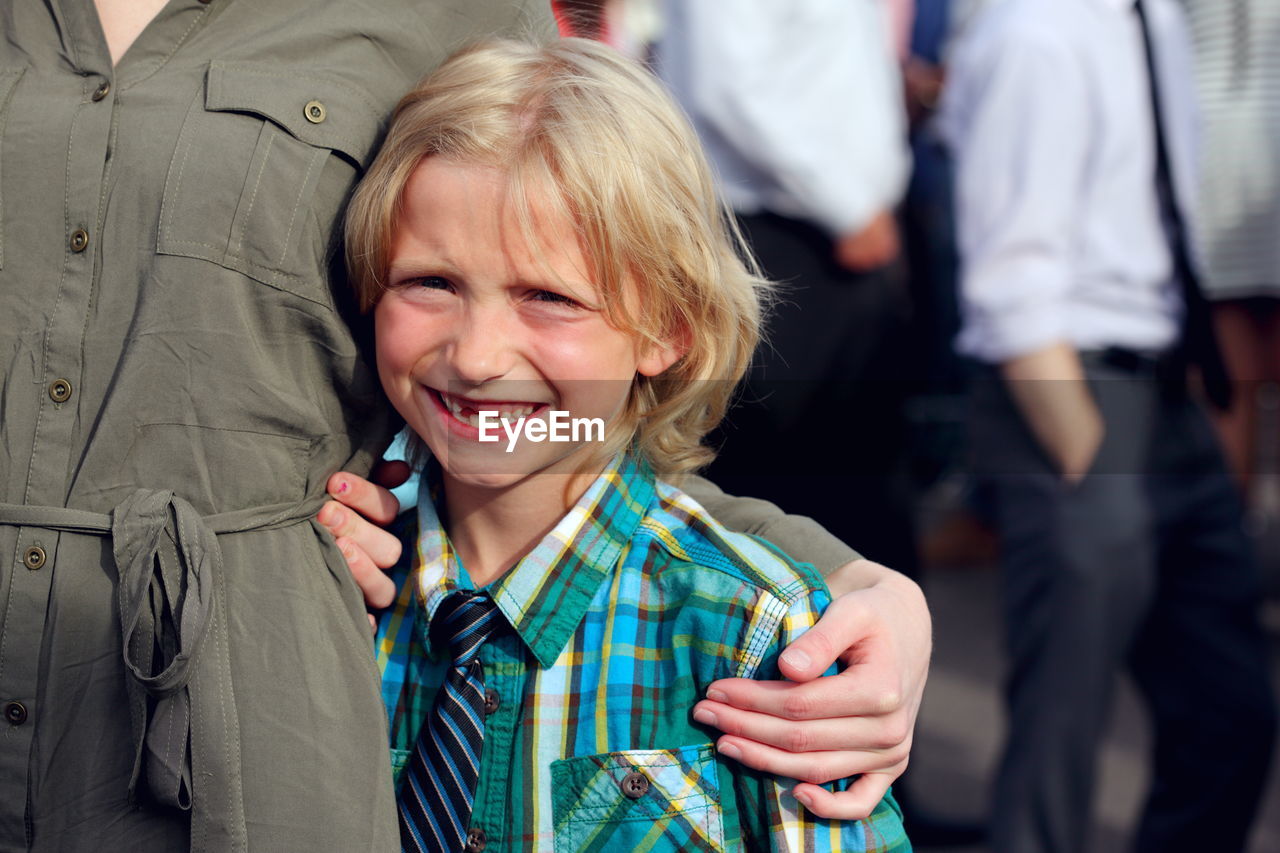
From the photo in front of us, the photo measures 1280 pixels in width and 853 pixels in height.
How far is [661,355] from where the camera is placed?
1431 mm

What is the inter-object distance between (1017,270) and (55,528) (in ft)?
6.68

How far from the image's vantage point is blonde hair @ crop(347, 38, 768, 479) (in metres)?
1.32

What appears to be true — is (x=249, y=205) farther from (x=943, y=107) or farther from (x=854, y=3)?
(x=943, y=107)

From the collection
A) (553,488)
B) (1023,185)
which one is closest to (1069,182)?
(1023,185)

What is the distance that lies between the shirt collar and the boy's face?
8 cm

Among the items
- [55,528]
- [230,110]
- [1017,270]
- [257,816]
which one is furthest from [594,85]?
[1017,270]

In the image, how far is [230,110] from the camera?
1.31 meters

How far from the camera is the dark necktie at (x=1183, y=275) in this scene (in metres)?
2.71

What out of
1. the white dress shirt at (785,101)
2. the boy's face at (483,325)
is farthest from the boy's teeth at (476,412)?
the white dress shirt at (785,101)

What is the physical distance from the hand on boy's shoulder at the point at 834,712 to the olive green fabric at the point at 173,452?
362 mm

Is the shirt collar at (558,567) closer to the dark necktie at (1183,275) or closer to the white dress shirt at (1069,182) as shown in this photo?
the white dress shirt at (1069,182)

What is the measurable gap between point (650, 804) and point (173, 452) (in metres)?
0.57

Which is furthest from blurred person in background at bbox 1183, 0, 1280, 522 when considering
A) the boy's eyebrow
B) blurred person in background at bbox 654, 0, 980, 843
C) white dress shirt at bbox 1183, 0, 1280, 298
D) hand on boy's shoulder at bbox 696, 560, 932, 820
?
the boy's eyebrow

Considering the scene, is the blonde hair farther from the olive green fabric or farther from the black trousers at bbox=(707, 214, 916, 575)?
the black trousers at bbox=(707, 214, 916, 575)
